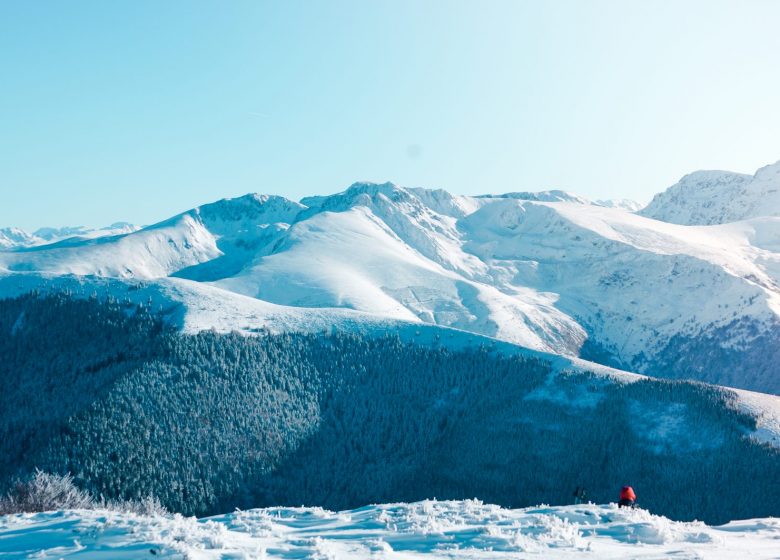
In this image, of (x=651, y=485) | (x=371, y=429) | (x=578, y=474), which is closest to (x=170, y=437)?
(x=371, y=429)

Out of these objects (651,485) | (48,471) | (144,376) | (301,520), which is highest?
(301,520)

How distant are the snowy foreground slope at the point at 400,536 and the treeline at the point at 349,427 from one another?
297 ft

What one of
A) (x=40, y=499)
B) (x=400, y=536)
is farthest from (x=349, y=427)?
(x=400, y=536)

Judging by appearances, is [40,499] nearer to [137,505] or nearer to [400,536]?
[137,505]

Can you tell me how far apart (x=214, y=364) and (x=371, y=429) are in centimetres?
4526

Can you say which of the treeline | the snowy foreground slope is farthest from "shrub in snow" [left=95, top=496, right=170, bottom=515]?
the snowy foreground slope

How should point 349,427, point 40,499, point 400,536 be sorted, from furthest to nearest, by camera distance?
Answer: 1. point 349,427
2. point 40,499
3. point 400,536

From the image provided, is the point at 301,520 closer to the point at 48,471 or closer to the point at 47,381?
the point at 48,471

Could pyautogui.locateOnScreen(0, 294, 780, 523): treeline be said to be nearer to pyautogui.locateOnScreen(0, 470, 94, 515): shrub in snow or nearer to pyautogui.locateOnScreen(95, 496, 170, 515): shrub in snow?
pyautogui.locateOnScreen(95, 496, 170, 515): shrub in snow

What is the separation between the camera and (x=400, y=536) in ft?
115

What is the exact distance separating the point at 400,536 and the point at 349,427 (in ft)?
405

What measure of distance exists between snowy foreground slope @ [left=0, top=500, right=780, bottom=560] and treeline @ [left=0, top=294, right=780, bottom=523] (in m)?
90.4

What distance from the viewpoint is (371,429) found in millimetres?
155375

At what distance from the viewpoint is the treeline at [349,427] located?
412ft
